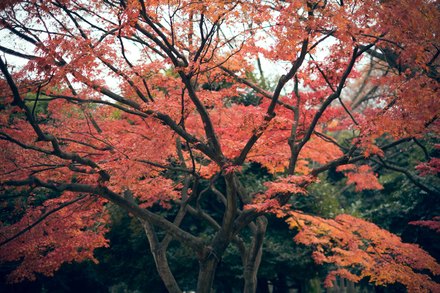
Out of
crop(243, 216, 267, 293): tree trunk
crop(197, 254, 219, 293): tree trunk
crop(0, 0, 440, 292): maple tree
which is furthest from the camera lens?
crop(243, 216, 267, 293): tree trunk

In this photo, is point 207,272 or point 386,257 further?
point 386,257

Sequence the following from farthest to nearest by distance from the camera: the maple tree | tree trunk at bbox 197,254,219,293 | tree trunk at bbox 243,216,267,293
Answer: tree trunk at bbox 243,216,267,293 → tree trunk at bbox 197,254,219,293 → the maple tree

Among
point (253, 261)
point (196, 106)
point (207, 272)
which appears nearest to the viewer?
point (196, 106)

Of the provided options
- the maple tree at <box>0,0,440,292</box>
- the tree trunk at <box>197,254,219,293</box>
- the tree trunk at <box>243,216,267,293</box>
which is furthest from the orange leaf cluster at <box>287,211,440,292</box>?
the tree trunk at <box>197,254,219,293</box>

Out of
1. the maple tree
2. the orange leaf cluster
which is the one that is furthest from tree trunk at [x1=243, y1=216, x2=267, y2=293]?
the orange leaf cluster

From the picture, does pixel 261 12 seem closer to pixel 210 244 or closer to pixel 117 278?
pixel 210 244

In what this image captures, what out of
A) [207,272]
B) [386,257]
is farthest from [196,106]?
[386,257]

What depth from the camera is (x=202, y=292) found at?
8219 mm

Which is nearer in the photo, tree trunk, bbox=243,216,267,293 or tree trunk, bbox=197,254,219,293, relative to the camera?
tree trunk, bbox=197,254,219,293

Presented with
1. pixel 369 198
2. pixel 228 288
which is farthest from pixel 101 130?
pixel 369 198

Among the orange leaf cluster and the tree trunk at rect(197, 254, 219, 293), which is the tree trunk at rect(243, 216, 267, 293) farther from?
the orange leaf cluster

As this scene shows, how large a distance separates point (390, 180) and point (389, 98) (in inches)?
411

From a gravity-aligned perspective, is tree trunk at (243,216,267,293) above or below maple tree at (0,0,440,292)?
below

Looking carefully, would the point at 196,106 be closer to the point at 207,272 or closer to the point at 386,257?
the point at 207,272
